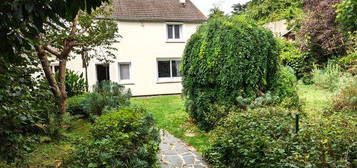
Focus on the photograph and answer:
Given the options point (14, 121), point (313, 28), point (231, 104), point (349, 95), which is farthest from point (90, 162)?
point (313, 28)

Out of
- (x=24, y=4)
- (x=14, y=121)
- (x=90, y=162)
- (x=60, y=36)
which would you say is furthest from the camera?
(x=60, y=36)

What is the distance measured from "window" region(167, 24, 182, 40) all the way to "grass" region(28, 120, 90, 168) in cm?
1134

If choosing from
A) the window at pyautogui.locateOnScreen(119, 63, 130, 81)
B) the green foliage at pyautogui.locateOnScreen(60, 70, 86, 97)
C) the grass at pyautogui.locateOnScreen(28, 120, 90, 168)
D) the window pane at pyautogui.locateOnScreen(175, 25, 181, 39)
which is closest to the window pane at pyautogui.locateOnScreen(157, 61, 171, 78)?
the window pane at pyautogui.locateOnScreen(175, 25, 181, 39)

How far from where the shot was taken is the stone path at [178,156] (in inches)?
205

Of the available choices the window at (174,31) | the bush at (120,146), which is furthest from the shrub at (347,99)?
the window at (174,31)

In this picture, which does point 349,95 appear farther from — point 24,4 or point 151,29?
point 151,29

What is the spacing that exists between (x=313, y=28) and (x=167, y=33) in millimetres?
9473

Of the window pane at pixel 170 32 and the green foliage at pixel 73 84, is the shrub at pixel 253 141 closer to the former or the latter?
the green foliage at pixel 73 84

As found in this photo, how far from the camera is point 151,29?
657 inches

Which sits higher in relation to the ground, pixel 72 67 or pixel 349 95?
pixel 72 67

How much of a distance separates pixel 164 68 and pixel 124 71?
2600 mm

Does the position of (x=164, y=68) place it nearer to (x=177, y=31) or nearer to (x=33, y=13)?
(x=177, y=31)

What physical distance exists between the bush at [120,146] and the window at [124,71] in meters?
11.6

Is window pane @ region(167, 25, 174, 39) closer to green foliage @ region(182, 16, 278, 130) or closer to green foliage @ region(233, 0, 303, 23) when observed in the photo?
green foliage @ region(182, 16, 278, 130)
